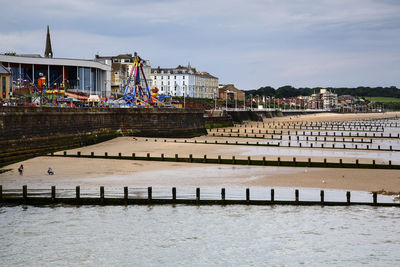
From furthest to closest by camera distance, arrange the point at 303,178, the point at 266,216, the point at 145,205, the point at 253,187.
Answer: the point at 303,178, the point at 253,187, the point at 145,205, the point at 266,216

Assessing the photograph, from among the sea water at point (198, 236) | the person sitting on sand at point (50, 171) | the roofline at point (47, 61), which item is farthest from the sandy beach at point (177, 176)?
the roofline at point (47, 61)

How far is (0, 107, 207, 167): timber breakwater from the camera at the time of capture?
4706 centimetres

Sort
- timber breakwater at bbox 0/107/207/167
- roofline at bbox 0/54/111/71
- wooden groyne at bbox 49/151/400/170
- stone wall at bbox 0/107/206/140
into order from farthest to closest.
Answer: roofline at bbox 0/54/111/71, stone wall at bbox 0/107/206/140, wooden groyne at bbox 49/151/400/170, timber breakwater at bbox 0/107/207/167

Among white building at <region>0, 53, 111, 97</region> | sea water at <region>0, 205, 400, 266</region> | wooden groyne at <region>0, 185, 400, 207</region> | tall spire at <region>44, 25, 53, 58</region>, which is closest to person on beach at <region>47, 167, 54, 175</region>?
wooden groyne at <region>0, 185, 400, 207</region>

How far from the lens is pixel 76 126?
61875mm

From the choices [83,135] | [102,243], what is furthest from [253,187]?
[83,135]

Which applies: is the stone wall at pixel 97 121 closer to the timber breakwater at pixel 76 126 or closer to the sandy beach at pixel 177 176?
the timber breakwater at pixel 76 126

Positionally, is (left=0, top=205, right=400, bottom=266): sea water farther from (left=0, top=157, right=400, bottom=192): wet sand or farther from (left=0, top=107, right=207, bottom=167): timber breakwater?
(left=0, top=107, right=207, bottom=167): timber breakwater

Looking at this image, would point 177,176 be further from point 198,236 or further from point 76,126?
point 76,126

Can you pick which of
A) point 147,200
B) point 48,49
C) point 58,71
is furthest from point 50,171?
point 48,49

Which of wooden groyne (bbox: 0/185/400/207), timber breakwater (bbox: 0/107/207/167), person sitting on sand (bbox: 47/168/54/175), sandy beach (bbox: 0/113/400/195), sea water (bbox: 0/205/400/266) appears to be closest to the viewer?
sea water (bbox: 0/205/400/266)

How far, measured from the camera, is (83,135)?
209 ft

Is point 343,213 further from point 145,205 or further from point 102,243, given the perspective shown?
point 102,243

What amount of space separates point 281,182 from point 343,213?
30.0ft
